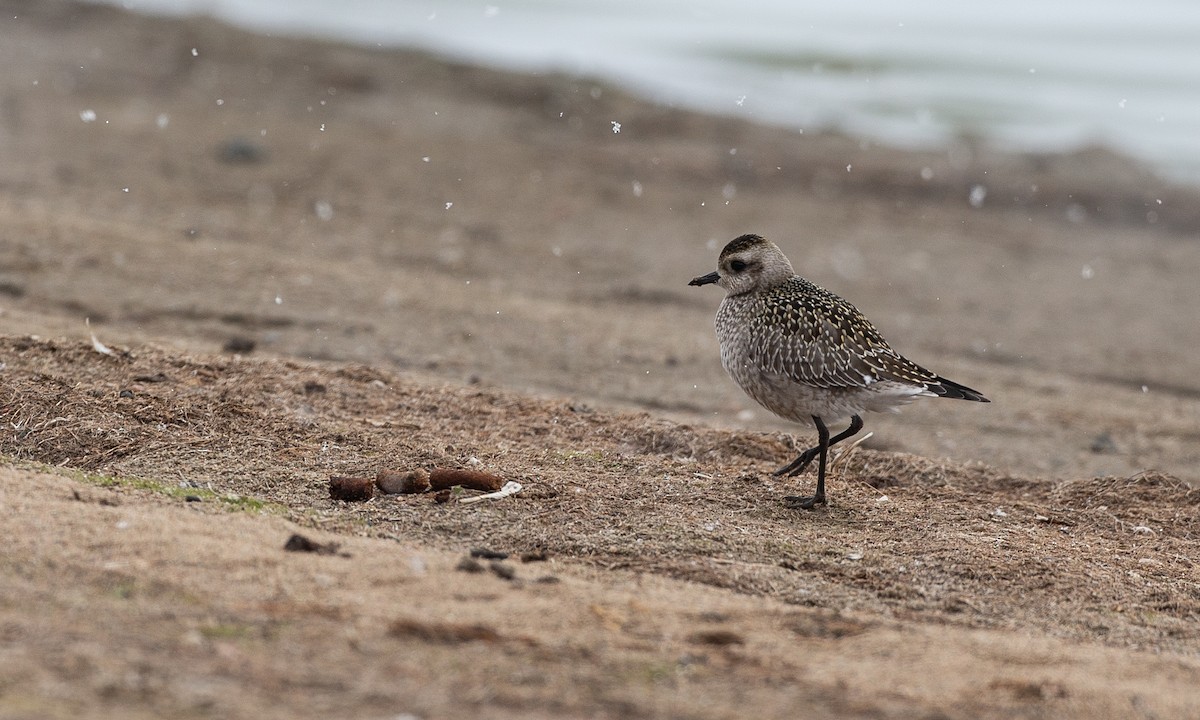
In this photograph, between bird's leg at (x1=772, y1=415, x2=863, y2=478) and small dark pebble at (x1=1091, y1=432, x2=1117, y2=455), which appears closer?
bird's leg at (x1=772, y1=415, x2=863, y2=478)

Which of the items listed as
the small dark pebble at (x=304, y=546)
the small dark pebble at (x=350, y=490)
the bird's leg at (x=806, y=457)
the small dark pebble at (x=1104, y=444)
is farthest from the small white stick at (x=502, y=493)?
the small dark pebble at (x=1104, y=444)

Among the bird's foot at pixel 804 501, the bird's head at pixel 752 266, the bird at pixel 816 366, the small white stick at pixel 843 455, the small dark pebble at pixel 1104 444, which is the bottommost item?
the bird's foot at pixel 804 501

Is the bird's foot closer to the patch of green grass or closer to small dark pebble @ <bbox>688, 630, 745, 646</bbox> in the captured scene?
small dark pebble @ <bbox>688, 630, 745, 646</bbox>

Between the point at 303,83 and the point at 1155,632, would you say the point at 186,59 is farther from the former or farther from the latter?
the point at 1155,632

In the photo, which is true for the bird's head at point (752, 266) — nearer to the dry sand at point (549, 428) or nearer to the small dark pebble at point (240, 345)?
the dry sand at point (549, 428)

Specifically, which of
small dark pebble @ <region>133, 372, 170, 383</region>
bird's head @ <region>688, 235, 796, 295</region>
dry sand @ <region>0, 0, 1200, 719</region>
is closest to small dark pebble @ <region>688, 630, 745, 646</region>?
dry sand @ <region>0, 0, 1200, 719</region>

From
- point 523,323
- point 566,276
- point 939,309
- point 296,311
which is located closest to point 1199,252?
point 939,309

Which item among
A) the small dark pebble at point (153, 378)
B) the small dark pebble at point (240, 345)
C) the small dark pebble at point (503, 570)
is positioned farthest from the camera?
the small dark pebble at point (240, 345)

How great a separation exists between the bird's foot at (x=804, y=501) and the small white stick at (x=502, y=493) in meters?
1.19

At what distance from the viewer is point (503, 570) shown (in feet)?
15.9

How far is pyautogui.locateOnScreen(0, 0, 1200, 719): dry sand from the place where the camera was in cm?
411

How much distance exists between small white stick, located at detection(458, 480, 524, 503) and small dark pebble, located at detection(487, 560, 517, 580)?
856 mm

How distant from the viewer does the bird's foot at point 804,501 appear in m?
6.25

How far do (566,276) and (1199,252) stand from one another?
22.9 ft
